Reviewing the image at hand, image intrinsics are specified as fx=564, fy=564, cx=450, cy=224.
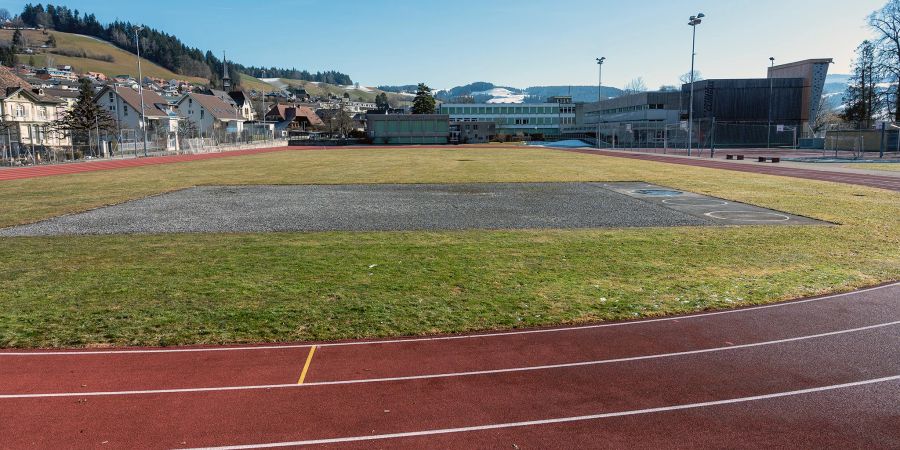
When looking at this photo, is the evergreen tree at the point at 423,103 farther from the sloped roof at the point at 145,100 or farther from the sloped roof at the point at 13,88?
the sloped roof at the point at 13,88

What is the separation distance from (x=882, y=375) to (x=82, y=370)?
9276 mm

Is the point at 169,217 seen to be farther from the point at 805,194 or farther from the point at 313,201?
the point at 805,194

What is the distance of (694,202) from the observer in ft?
70.5

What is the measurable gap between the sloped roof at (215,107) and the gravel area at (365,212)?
83291mm

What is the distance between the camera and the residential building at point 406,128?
103m

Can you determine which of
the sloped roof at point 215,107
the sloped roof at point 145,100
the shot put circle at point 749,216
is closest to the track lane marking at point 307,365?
the shot put circle at point 749,216

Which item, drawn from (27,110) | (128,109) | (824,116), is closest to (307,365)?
(27,110)

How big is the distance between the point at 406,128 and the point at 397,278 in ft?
313

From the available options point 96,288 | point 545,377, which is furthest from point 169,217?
point 545,377

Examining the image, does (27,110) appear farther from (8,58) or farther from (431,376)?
(8,58)

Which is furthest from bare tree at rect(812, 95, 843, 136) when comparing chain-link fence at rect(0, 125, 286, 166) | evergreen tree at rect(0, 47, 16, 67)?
evergreen tree at rect(0, 47, 16, 67)

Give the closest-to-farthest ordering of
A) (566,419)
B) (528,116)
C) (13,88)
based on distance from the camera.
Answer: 1. (566,419)
2. (13,88)
3. (528,116)

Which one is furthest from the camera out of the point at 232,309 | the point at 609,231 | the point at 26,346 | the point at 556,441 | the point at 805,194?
the point at 805,194

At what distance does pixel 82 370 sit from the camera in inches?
263
